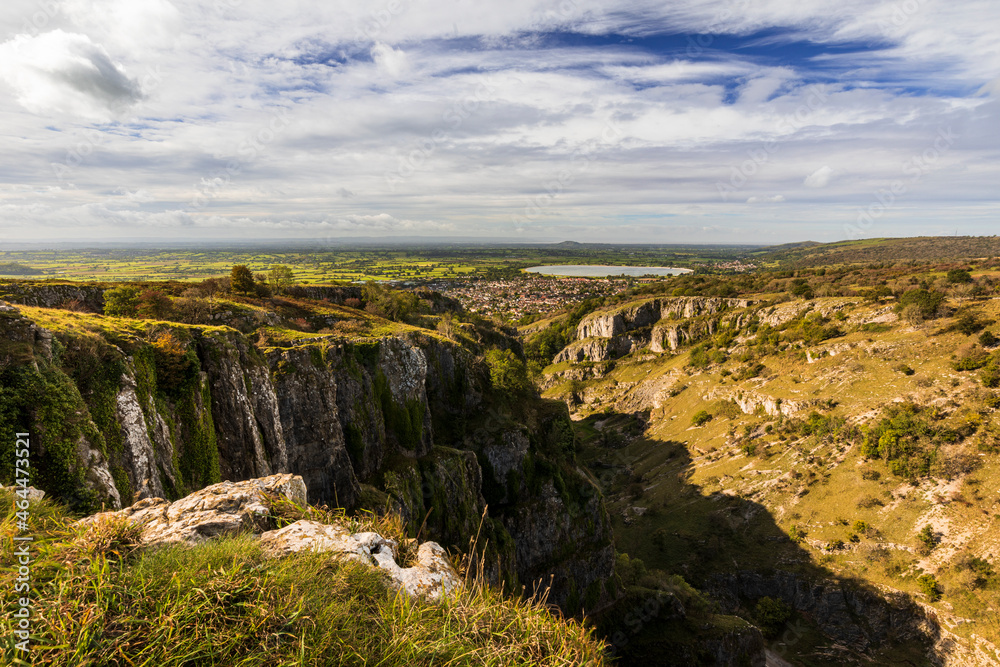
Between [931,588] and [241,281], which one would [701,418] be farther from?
[241,281]

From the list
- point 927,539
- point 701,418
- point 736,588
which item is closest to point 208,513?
point 736,588

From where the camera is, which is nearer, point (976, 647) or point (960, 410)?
point (976, 647)

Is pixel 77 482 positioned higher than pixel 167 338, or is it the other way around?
pixel 167 338

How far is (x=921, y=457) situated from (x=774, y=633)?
25631 millimetres

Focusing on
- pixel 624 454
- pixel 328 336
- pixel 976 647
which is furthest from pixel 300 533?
pixel 624 454

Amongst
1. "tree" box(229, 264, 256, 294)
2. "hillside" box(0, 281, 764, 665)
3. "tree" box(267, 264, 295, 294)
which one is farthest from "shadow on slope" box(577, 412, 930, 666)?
"tree" box(267, 264, 295, 294)

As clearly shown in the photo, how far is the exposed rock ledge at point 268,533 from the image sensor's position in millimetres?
5789

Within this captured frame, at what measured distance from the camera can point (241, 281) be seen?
36.7 m

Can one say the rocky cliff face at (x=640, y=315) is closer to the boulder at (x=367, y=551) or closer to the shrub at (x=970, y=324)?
the shrub at (x=970, y=324)

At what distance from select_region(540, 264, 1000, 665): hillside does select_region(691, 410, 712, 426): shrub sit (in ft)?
1.02

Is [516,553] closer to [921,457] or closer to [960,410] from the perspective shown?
[921,457]

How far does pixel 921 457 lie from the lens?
146ft

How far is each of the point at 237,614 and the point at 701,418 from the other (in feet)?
269

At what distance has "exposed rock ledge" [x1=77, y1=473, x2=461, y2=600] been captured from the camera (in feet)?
19.0
